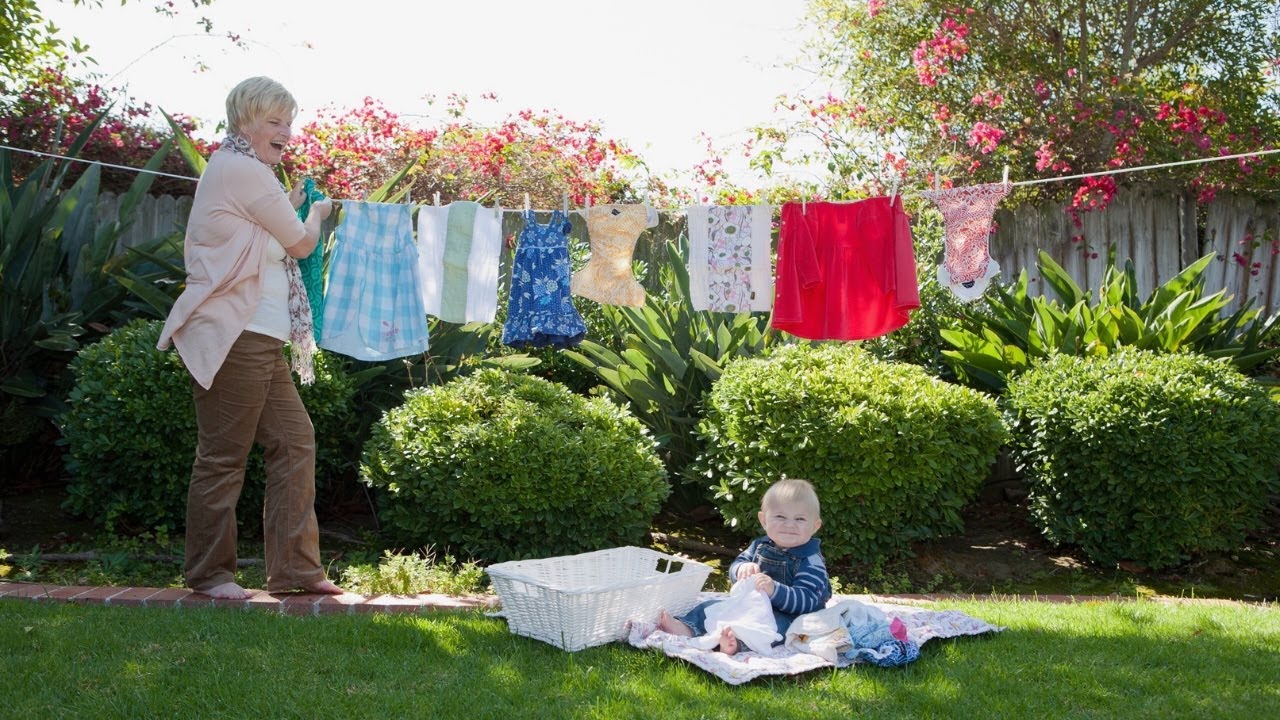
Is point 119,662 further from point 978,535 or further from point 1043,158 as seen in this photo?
point 1043,158

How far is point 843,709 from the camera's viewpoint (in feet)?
9.72

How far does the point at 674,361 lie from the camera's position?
5.92m

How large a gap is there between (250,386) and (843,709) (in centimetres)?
236

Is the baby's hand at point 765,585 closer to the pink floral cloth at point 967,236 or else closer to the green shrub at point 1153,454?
the green shrub at point 1153,454

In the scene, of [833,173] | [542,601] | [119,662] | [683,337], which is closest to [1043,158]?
[833,173]

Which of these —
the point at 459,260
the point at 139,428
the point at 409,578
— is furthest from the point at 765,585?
the point at 139,428

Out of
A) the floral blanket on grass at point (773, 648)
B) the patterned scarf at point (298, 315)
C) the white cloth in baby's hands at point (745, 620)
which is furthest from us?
the patterned scarf at point (298, 315)

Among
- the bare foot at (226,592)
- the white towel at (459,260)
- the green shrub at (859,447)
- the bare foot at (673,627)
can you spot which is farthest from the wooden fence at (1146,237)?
the bare foot at (673,627)

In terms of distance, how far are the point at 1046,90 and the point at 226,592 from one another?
6.97 metres

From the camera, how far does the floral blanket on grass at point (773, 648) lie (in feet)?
10.6

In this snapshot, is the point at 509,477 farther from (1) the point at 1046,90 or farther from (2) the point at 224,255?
(1) the point at 1046,90

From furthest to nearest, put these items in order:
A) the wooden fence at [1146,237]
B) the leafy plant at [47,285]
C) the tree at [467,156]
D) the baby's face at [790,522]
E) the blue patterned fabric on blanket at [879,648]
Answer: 1. the tree at [467,156]
2. the wooden fence at [1146,237]
3. the leafy plant at [47,285]
4. the baby's face at [790,522]
5. the blue patterned fabric on blanket at [879,648]

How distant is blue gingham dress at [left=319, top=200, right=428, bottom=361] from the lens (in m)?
5.51

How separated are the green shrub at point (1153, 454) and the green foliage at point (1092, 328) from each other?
0.34 m
